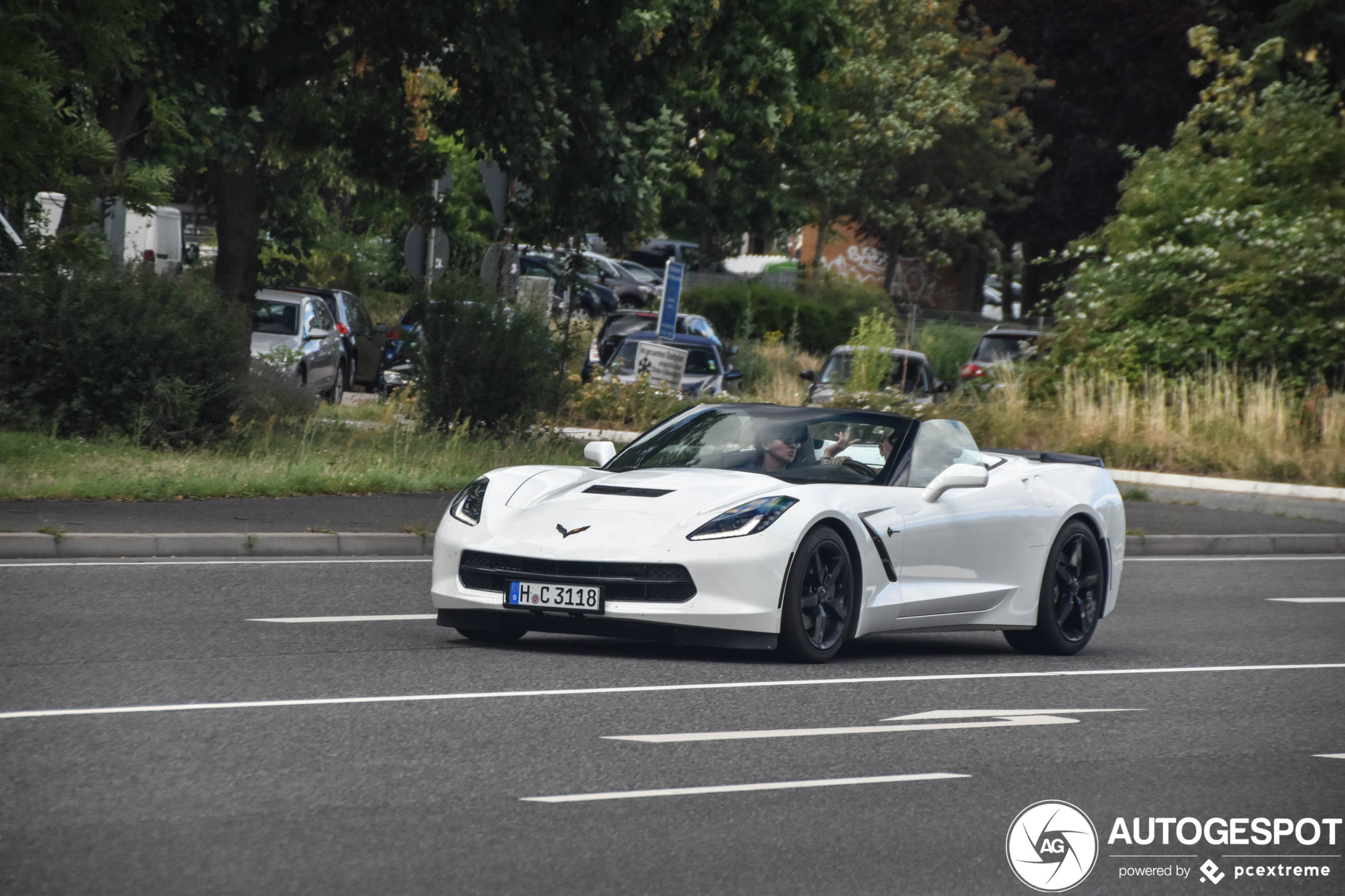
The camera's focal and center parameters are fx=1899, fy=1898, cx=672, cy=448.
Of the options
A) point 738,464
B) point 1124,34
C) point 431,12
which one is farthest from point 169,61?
point 1124,34

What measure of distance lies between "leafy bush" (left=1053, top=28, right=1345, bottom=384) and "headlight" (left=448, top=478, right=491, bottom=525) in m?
Result: 18.3

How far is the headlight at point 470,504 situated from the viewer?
9.02 meters

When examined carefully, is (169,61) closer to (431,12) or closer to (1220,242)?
(431,12)

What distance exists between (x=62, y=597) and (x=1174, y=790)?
21.2ft

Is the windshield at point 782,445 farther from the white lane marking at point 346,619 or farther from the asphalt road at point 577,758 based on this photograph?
the white lane marking at point 346,619

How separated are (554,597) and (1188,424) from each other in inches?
701

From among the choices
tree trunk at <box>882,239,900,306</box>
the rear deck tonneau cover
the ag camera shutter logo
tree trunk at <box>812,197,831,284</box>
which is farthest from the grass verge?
tree trunk at <box>882,239,900,306</box>

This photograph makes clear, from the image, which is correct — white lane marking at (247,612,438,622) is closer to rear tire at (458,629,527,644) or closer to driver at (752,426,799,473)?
rear tire at (458,629,527,644)

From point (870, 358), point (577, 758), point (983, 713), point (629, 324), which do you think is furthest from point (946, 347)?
point (577, 758)

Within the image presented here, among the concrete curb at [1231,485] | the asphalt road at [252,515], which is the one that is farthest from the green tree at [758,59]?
the concrete curb at [1231,485]

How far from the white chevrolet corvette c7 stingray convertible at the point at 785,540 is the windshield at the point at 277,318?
1671 centimetres

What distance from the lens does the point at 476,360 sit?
788 inches

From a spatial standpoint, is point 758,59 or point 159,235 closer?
point 758,59

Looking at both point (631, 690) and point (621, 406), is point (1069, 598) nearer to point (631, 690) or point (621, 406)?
point (631, 690)
